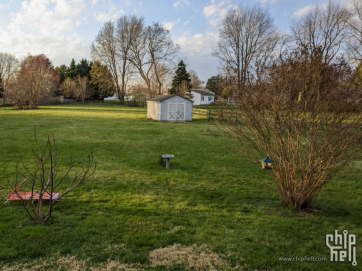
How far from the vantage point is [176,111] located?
75.0 feet

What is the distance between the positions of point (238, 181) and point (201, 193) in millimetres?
1399

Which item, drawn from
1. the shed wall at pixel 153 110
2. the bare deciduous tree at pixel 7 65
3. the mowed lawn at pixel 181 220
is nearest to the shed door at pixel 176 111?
the shed wall at pixel 153 110

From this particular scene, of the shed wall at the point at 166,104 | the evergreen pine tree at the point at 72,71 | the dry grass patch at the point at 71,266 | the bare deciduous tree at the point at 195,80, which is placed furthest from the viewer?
the bare deciduous tree at the point at 195,80

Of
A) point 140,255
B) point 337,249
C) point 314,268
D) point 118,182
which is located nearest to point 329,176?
point 337,249

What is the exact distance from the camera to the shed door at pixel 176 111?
22734 millimetres

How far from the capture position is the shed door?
22.7m

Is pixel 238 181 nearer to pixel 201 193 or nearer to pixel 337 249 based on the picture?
pixel 201 193

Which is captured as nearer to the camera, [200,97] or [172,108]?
[172,108]

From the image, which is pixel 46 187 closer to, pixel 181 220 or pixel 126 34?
pixel 181 220

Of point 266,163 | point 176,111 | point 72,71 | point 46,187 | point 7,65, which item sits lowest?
point 46,187

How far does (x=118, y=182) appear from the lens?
608 cm

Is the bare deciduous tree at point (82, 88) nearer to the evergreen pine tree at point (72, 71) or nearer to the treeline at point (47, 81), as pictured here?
the treeline at point (47, 81)

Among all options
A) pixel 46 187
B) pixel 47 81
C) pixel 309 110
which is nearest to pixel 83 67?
pixel 47 81

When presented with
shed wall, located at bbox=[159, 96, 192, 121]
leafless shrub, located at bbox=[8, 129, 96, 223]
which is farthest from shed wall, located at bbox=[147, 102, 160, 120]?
leafless shrub, located at bbox=[8, 129, 96, 223]
